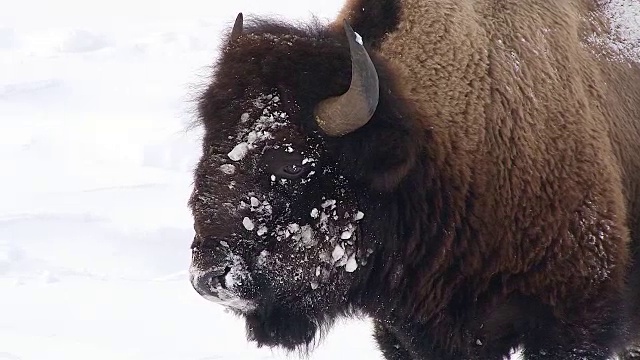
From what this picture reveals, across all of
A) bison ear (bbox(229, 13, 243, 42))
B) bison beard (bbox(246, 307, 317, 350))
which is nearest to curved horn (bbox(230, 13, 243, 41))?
bison ear (bbox(229, 13, 243, 42))

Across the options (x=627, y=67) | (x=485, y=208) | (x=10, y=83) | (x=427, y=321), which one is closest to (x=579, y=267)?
(x=485, y=208)

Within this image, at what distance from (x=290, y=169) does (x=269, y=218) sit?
0.18 meters

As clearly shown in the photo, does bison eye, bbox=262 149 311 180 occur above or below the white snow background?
above

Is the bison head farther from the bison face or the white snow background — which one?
the white snow background

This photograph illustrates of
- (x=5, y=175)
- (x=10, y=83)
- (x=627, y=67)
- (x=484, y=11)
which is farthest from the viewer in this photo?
(x=10, y=83)

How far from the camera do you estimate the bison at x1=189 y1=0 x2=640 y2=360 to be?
9.72ft

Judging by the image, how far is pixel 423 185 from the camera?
10.4ft

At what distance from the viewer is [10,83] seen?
10.4m

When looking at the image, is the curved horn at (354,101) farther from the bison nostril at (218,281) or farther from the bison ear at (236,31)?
the bison nostril at (218,281)

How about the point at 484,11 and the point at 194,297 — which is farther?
the point at 194,297

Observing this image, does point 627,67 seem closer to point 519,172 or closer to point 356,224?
point 519,172

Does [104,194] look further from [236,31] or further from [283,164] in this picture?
[283,164]

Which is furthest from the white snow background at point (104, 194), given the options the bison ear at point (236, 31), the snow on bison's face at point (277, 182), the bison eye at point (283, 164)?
the bison eye at point (283, 164)

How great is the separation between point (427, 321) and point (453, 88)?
882 mm
